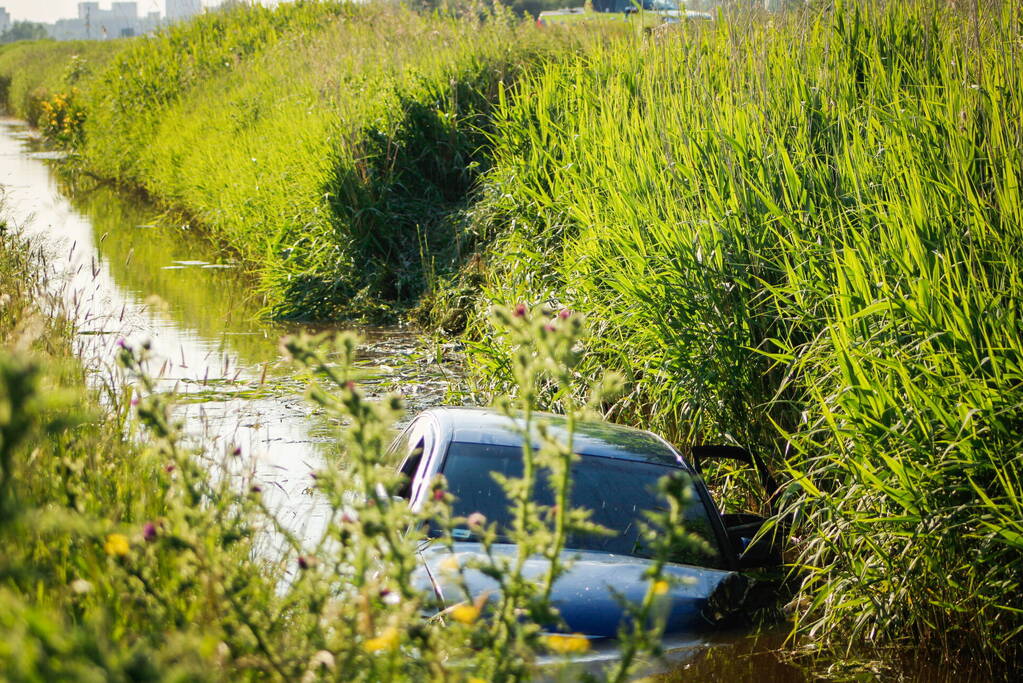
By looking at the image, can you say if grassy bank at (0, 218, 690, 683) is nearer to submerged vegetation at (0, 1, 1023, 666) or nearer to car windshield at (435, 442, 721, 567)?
submerged vegetation at (0, 1, 1023, 666)

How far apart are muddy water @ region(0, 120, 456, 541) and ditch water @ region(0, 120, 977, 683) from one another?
2 cm

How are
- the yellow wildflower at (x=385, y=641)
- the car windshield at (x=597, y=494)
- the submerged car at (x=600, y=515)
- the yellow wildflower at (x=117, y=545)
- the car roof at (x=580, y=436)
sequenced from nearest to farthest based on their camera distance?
the yellow wildflower at (x=385, y=641)
the yellow wildflower at (x=117, y=545)
the submerged car at (x=600, y=515)
the car windshield at (x=597, y=494)
the car roof at (x=580, y=436)

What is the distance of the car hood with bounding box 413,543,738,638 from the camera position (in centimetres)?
Result: 402

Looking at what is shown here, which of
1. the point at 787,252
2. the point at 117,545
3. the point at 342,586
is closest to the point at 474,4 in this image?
the point at 787,252

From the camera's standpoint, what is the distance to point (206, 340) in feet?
36.4

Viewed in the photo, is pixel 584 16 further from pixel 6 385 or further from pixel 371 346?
pixel 6 385

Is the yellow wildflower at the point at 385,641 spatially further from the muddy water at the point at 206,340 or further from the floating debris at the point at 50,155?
the floating debris at the point at 50,155

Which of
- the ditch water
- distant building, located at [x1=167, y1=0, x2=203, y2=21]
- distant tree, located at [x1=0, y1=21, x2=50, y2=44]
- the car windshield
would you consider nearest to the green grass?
distant building, located at [x1=167, y1=0, x2=203, y2=21]

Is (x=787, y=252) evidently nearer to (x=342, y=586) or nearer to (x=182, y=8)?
(x=342, y=586)

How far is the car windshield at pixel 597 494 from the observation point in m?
4.65

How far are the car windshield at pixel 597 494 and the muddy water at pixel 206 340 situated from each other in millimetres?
644

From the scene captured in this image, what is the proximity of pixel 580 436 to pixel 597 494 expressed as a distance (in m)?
0.48

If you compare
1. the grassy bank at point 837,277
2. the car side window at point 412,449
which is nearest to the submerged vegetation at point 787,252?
the grassy bank at point 837,277

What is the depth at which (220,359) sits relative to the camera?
10156 millimetres
